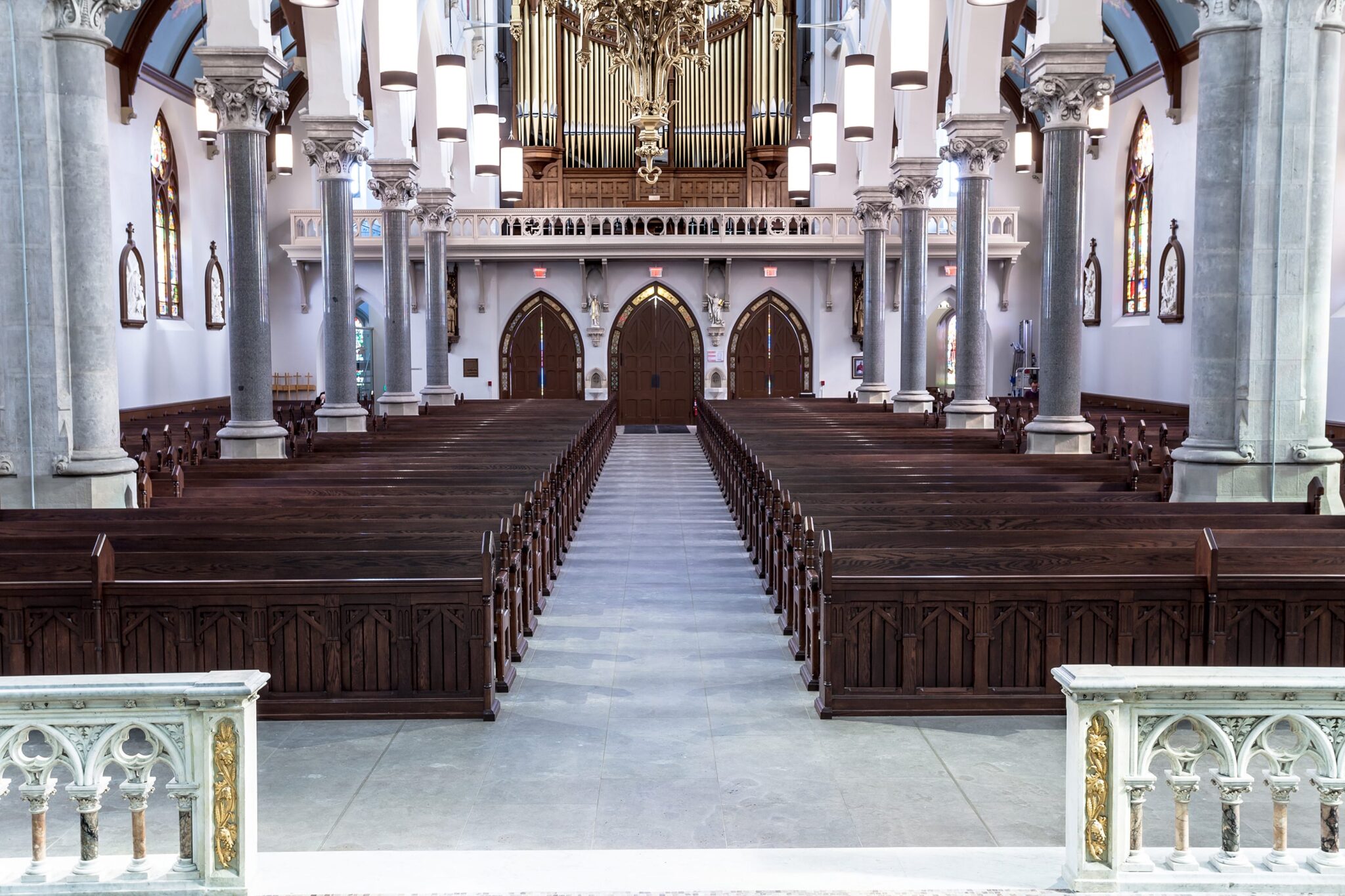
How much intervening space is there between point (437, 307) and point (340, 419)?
26.5 ft

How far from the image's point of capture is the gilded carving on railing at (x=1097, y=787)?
380 centimetres

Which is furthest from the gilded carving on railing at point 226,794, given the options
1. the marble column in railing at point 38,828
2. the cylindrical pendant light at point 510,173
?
the cylindrical pendant light at point 510,173

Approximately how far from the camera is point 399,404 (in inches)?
848

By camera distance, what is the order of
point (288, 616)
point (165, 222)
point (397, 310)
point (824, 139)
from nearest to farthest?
point (288, 616), point (824, 139), point (397, 310), point (165, 222)

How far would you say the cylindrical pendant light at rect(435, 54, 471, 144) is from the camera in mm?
14086

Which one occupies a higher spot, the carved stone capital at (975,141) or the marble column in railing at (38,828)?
the carved stone capital at (975,141)

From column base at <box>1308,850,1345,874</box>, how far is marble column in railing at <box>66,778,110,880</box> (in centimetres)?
371

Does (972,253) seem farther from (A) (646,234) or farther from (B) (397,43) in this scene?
(A) (646,234)

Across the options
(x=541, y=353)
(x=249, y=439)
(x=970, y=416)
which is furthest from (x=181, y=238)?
(x=970, y=416)

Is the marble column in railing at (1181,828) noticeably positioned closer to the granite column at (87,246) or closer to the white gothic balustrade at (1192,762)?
the white gothic balustrade at (1192,762)

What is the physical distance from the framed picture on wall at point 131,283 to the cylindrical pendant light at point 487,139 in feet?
29.0

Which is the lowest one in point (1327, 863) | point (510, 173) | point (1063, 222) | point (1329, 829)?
point (1327, 863)

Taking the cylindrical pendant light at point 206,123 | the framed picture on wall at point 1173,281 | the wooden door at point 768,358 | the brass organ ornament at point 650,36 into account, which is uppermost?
the brass organ ornament at point 650,36

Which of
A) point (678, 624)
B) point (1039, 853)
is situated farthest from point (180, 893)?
point (678, 624)
